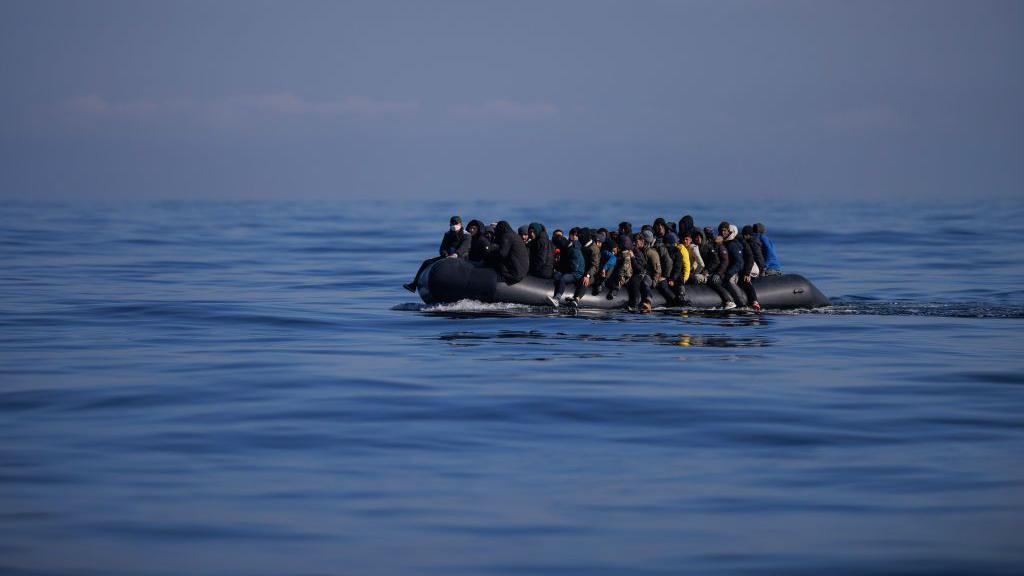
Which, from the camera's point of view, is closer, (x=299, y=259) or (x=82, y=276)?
(x=82, y=276)

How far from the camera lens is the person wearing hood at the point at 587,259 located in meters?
28.6

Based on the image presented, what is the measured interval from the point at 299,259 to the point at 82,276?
15.9 m

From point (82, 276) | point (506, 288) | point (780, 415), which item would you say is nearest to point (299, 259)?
point (82, 276)

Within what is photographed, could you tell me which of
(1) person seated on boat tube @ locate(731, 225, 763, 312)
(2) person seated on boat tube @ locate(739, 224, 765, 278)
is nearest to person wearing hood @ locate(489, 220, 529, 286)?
(1) person seated on boat tube @ locate(731, 225, 763, 312)

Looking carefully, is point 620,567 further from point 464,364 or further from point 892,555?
point 464,364

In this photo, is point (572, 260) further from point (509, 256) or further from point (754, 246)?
point (754, 246)

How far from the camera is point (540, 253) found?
→ 28.9 m

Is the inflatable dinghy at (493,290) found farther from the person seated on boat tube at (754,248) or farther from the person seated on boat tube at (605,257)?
the person seated on boat tube at (754,248)

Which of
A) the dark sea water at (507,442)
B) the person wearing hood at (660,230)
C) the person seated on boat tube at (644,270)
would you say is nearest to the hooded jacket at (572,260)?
the dark sea water at (507,442)

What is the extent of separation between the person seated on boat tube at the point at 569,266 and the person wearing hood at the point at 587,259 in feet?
0.30

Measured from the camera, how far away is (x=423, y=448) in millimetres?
14234

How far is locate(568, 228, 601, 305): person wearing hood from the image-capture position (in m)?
28.6

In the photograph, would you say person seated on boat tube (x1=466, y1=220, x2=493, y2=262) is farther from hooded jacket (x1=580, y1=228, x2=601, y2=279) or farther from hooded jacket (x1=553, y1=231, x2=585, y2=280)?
hooded jacket (x1=580, y1=228, x2=601, y2=279)

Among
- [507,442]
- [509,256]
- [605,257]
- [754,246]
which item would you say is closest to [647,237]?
[605,257]
